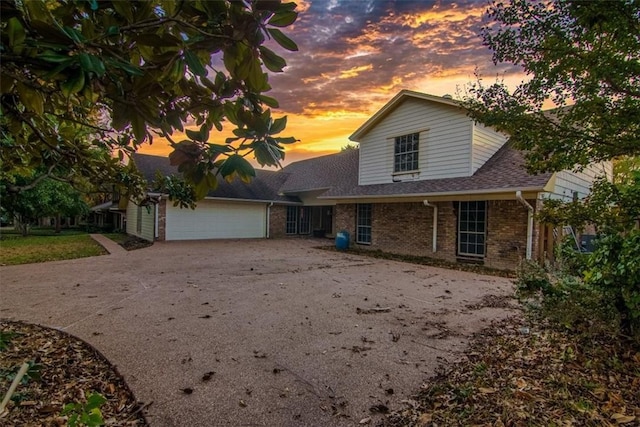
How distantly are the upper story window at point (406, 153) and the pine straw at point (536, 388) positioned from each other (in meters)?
9.72

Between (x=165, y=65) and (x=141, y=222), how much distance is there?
1948 cm

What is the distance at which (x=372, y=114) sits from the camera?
13.8m

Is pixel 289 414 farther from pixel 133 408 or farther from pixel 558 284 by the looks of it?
Result: pixel 558 284

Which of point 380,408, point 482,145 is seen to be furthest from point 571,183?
point 380,408

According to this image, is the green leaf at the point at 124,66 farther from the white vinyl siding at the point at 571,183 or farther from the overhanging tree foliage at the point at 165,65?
the white vinyl siding at the point at 571,183

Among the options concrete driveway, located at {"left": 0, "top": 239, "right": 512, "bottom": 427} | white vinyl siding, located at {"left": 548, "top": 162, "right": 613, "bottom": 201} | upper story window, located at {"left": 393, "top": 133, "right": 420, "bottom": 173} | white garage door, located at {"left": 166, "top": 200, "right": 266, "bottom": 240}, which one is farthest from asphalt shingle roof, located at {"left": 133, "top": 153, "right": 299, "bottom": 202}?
white vinyl siding, located at {"left": 548, "top": 162, "right": 613, "bottom": 201}

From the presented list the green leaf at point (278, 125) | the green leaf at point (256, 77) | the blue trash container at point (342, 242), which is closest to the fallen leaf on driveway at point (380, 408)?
the green leaf at point (278, 125)

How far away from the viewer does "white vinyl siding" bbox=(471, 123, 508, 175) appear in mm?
11202

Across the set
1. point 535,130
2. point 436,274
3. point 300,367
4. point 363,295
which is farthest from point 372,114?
point 300,367

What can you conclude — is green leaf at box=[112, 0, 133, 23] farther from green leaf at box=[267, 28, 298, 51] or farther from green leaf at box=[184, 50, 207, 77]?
green leaf at box=[267, 28, 298, 51]

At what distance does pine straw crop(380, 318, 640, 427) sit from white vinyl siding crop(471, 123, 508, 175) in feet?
27.6

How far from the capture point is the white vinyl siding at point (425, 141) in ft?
37.4

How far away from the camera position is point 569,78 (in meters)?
3.80

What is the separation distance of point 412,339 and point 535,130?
3.08 meters
